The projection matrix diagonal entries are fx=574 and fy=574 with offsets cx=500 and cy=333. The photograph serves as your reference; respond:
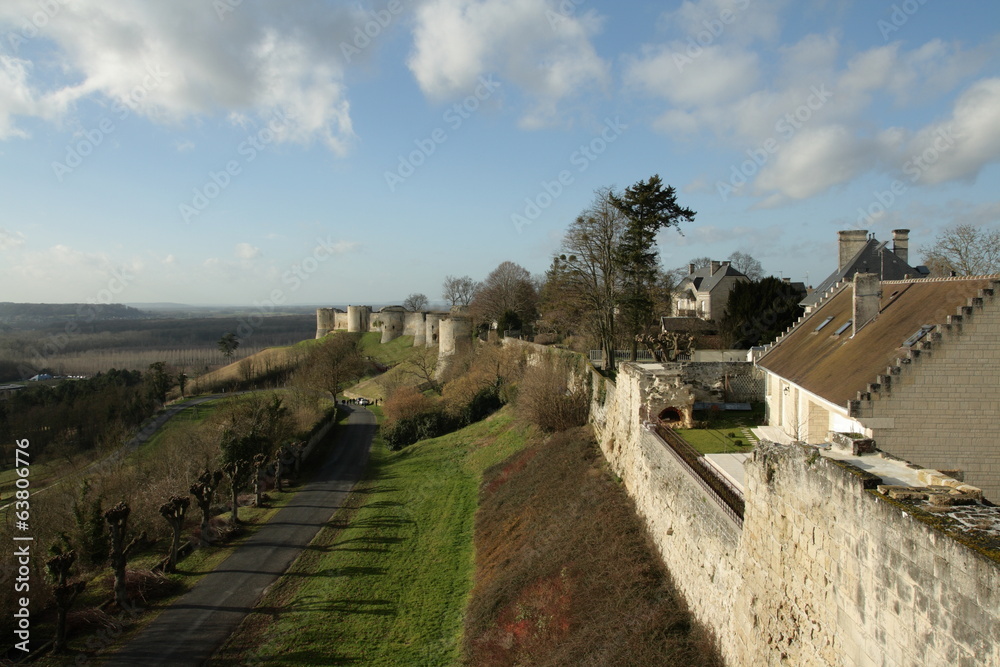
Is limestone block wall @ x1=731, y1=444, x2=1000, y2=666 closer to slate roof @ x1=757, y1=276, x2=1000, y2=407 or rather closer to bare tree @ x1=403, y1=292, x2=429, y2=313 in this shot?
slate roof @ x1=757, y1=276, x2=1000, y2=407

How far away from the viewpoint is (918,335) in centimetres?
1070

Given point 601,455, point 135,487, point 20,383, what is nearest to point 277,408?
point 135,487

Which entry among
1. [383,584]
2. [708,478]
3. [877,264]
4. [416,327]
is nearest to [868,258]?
[877,264]

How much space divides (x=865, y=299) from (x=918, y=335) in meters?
3.10

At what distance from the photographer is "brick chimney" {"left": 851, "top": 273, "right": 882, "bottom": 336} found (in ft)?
44.2

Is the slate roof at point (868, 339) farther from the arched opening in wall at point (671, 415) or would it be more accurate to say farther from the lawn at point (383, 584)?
the lawn at point (383, 584)

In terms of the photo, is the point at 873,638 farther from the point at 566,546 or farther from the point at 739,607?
the point at 566,546

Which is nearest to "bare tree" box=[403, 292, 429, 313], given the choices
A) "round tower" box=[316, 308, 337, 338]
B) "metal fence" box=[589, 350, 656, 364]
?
"round tower" box=[316, 308, 337, 338]

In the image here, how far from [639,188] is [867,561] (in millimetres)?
20645

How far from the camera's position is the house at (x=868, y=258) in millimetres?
23625

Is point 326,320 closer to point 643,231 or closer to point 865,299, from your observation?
point 643,231

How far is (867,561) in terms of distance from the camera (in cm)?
472

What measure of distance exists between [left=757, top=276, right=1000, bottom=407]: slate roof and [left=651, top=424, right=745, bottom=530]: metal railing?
2750 millimetres

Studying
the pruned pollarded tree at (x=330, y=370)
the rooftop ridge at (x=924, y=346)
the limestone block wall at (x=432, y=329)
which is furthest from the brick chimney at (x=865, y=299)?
the limestone block wall at (x=432, y=329)
